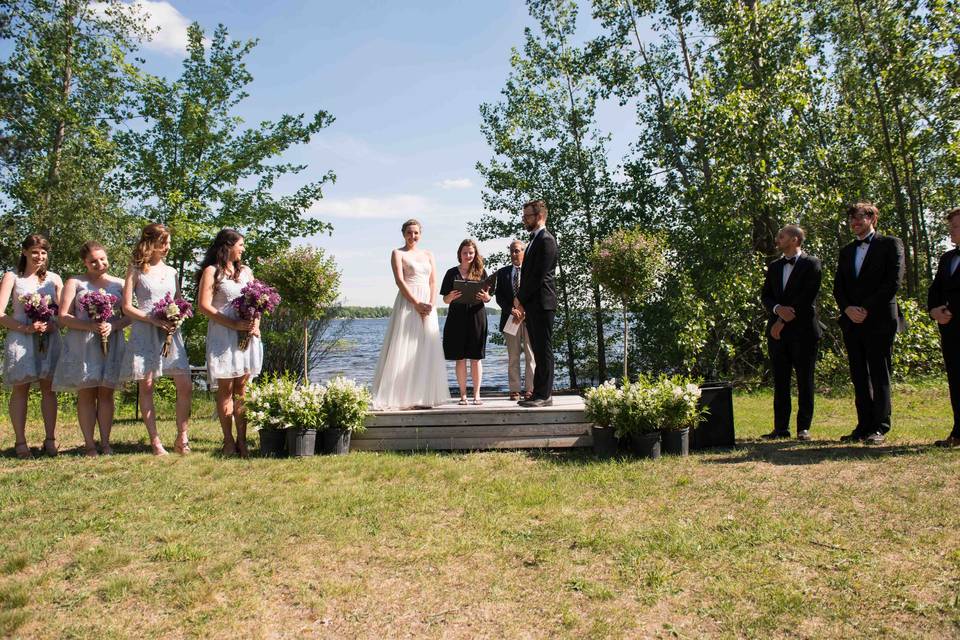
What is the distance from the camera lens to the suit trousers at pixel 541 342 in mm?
6727

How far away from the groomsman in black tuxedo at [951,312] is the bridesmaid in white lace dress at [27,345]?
28.4 ft

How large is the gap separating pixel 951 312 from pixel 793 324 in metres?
1.39

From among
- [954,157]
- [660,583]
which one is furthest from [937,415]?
[660,583]

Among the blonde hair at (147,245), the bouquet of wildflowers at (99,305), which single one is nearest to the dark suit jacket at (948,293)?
the blonde hair at (147,245)

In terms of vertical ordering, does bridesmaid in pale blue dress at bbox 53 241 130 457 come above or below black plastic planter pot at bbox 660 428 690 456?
above

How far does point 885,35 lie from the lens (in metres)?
12.9

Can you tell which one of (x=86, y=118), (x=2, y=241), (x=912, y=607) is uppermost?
(x=86, y=118)

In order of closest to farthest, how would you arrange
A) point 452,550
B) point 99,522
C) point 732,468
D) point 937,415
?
point 452,550 → point 99,522 → point 732,468 → point 937,415

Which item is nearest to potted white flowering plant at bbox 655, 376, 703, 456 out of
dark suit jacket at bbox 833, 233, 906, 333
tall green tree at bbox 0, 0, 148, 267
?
dark suit jacket at bbox 833, 233, 906, 333

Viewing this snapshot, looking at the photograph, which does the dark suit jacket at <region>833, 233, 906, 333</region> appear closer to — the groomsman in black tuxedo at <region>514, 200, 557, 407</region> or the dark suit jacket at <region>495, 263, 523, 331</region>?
the groomsman in black tuxedo at <region>514, 200, 557, 407</region>

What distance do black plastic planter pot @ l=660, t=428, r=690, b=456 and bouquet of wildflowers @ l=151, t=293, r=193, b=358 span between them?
4893 mm

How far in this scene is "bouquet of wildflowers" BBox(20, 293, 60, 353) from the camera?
21.3 feet

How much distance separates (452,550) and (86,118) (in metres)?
16.2

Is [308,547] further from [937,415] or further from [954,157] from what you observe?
[954,157]
